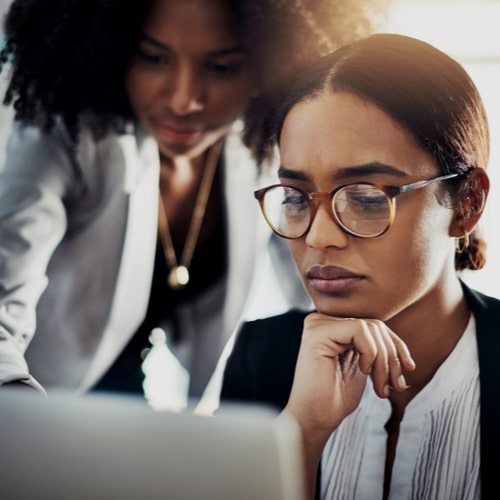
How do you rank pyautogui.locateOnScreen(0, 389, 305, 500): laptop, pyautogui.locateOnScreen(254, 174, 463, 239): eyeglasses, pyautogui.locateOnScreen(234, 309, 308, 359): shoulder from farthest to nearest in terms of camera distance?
pyautogui.locateOnScreen(234, 309, 308, 359): shoulder < pyautogui.locateOnScreen(254, 174, 463, 239): eyeglasses < pyautogui.locateOnScreen(0, 389, 305, 500): laptop

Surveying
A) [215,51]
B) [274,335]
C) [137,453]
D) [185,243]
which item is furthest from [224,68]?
[137,453]

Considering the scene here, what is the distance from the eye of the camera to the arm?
1.18m

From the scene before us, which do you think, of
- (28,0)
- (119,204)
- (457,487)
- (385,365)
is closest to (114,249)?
(119,204)

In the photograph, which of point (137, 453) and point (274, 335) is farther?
point (274, 335)

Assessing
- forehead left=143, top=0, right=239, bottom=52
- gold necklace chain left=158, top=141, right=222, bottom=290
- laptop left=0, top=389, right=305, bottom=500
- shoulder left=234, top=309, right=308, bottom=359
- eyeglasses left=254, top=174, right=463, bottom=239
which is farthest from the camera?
gold necklace chain left=158, top=141, right=222, bottom=290

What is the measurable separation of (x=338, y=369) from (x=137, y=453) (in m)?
0.35

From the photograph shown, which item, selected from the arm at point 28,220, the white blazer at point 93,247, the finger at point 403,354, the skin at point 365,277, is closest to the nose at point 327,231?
the skin at point 365,277

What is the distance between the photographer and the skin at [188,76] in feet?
3.82

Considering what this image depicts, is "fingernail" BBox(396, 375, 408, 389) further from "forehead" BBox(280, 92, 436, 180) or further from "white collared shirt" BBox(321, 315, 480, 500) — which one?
"forehead" BBox(280, 92, 436, 180)

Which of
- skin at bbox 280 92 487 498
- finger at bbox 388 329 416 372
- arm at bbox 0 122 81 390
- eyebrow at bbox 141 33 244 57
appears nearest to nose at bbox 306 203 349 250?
skin at bbox 280 92 487 498

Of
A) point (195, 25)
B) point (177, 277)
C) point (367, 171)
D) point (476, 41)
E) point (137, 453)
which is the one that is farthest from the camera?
point (177, 277)

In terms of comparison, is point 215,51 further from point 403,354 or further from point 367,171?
point 403,354

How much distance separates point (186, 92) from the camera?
1172mm

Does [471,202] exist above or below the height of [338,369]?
above
